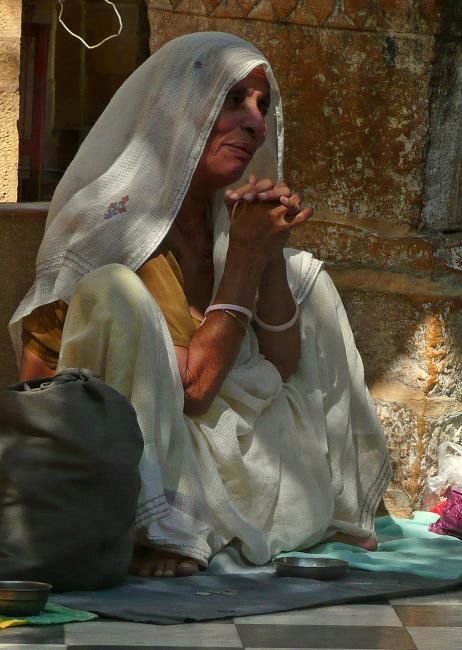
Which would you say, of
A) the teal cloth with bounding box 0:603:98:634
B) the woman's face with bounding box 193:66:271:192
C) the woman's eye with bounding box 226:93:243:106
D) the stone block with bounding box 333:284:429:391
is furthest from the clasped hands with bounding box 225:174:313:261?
the teal cloth with bounding box 0:603:98:634

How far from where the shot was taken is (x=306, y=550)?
5.82 m

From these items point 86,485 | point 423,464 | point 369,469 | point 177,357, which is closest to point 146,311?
point 177,357

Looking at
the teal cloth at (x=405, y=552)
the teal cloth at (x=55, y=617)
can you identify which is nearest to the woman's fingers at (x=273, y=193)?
the teal cloth at (x=405, y=552)

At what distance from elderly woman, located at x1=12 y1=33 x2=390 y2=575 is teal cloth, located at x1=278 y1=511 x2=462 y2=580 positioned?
0.22 ft

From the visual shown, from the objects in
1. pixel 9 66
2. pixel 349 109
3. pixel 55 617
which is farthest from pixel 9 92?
pixel 55 617

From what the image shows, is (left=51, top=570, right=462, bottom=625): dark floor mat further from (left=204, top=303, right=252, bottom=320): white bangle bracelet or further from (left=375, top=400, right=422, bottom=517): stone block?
(left=375, top=400, right=422, bottom=517): stone block

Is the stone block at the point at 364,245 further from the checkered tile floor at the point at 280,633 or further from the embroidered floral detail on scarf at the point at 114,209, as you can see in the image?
the checkered tile floor at the point at 280,633

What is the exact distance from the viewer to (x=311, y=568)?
5.34 meters

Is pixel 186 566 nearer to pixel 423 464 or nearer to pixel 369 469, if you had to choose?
pixel 369 469

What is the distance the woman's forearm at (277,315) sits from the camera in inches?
231

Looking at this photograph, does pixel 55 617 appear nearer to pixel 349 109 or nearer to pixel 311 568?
pixel 311 568

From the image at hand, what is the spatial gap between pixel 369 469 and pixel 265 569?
0.76 metres

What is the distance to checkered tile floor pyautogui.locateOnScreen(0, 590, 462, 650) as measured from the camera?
451cm

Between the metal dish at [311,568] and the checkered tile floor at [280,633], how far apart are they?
31 centimetres
